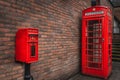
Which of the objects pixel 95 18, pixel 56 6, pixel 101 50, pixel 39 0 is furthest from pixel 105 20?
pixel 39 0

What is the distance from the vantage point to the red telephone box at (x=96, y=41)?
16.6 ft

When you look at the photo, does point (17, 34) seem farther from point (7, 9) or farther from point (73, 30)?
point (73, 30)

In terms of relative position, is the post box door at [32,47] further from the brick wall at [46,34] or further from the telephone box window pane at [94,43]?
the telephone box window pane at [94,43]

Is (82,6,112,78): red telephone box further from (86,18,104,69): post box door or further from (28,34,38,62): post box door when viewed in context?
(28,34,38,62): post box door

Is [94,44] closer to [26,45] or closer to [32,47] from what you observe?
[32,47]

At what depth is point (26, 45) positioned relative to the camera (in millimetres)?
2754

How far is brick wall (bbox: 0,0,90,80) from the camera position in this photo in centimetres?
280

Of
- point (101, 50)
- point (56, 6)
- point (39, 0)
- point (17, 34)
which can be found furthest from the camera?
point (101, 50)

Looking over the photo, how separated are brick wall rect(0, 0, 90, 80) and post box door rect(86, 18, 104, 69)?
15.9 inches

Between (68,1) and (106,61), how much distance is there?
2360 millimetres

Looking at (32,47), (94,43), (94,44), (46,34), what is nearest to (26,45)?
(32,47)

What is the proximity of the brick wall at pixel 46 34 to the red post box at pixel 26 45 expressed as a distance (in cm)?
12

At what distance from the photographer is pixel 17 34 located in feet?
9.64

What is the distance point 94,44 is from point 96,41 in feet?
0.50
